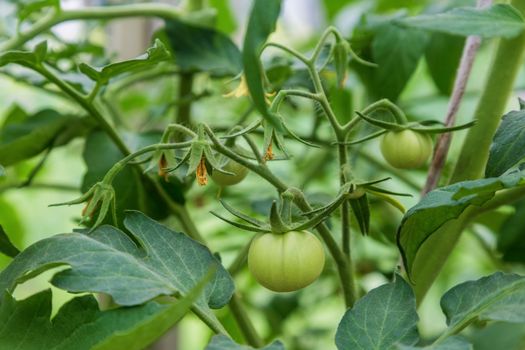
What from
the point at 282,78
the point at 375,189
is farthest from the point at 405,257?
the point at 282,78

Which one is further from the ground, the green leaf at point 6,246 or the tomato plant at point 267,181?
the tomato plant at point 267,181

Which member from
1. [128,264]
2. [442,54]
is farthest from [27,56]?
[442,54]

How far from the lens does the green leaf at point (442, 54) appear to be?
0.69 m

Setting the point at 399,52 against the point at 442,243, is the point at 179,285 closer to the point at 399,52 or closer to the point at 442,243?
the point at 442,243

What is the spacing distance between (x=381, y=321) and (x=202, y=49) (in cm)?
36

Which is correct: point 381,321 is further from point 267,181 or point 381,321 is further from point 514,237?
point 514,237

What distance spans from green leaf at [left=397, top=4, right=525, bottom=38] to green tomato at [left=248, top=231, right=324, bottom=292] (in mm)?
138

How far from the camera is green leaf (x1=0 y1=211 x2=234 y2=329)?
0.38m

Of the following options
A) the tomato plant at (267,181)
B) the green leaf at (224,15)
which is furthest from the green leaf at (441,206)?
the green leaf at (224,15)

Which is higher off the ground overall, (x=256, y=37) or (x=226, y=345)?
(x=256, y=37)

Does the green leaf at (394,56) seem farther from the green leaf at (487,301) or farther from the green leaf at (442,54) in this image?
the green leaf at (487,301)

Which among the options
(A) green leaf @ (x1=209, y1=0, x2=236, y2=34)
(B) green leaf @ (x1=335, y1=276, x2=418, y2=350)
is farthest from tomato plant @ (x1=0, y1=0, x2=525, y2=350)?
(A) green leaf @ (x1=209, y1=0, x2=236, y2=34)

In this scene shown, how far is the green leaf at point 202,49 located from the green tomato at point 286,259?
28 centimetres

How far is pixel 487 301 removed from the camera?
0.40 meters
